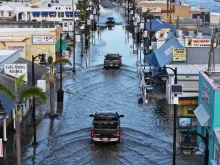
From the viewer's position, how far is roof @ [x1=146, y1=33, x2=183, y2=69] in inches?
1852

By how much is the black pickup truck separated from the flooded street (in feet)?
1.52

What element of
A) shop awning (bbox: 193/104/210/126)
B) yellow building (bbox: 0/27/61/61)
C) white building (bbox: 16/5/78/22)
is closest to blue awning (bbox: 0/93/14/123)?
shop awning (bbox: 193/104/210/126)

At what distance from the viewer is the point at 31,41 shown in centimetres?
5588

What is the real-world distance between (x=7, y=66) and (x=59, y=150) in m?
8.90

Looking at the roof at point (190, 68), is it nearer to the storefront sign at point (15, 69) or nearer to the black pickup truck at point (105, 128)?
Result: the black pickup truck at point (105, 128)

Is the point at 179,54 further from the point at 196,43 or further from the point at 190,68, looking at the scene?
the point at 190,68

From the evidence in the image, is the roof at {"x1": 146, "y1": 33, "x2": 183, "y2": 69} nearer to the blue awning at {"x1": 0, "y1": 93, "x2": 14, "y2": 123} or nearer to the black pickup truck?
the black pickup truck

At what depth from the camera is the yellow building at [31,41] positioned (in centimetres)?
5303

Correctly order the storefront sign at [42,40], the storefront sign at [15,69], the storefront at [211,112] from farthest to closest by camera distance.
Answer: the storefront sign at [42,40] < the storefront sign at [15,69] < the storefront at [211,112]

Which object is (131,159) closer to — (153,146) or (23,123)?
(153,146)

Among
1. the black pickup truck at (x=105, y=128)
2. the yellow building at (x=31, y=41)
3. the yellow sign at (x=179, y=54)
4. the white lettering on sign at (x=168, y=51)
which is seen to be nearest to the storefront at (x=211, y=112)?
the black pickup truck at (x=105, y=128)

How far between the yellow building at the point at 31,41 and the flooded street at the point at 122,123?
3984 mm

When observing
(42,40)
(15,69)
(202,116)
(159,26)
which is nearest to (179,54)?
(15,69)

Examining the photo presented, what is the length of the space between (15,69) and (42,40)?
1833 cm
